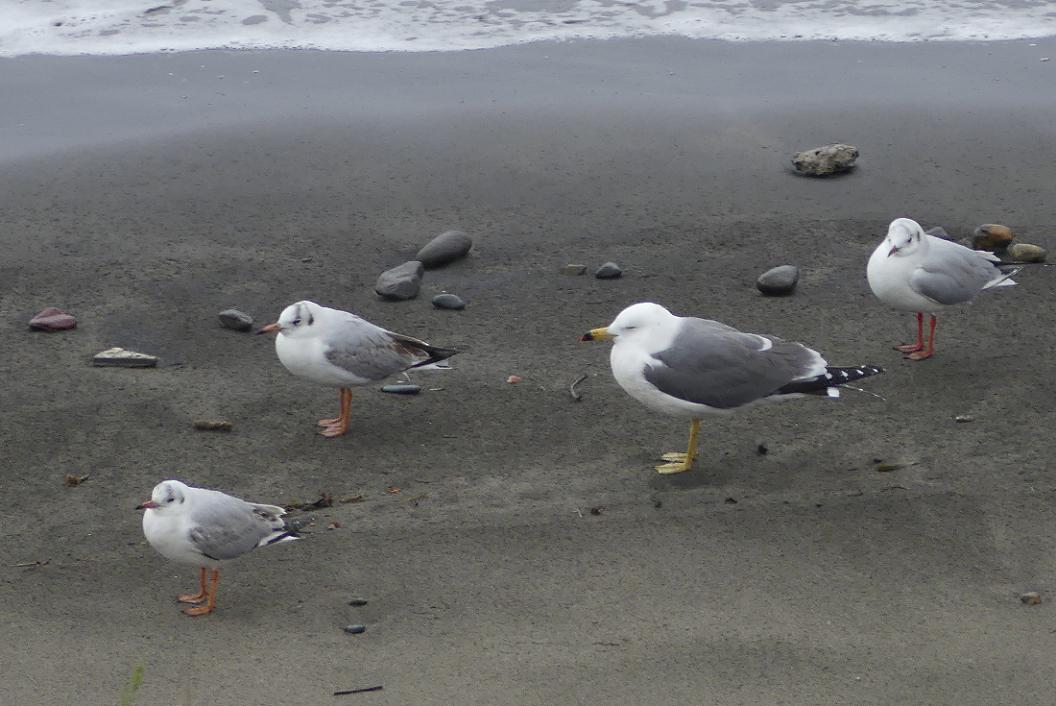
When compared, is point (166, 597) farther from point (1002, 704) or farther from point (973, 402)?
point (973, 402)

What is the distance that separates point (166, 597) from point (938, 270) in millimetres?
4663

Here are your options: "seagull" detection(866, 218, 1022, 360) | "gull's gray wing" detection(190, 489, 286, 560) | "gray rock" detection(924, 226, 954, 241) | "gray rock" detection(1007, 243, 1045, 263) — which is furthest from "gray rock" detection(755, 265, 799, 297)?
"gull's gray wing" detection(190, 489, 286, 560)

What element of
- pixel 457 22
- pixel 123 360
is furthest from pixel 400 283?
pixel 457 22

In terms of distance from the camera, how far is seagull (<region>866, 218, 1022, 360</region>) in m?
7.77

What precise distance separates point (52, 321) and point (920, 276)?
502cm

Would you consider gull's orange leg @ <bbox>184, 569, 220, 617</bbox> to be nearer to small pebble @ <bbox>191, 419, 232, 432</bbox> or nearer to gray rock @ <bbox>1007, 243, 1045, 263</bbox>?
small pebble @ <bbox>191, 419, 232, 432</bbox>

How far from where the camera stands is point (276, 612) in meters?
5.46

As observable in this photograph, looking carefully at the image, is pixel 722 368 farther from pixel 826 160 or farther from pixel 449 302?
pixel 826 160

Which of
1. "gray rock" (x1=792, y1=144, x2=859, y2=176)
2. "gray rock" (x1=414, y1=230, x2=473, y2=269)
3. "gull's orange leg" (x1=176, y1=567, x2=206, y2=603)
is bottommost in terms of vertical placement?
"gull's orange leg" (x1=176, y1=567, x2=206, y2=603)

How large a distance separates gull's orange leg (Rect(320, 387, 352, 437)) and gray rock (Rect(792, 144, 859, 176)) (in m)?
4.13

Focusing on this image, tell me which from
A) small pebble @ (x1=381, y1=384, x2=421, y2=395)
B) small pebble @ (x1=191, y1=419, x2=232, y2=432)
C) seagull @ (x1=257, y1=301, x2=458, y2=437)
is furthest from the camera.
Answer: small pebble @ (x1=381, y1=384, x2=421, y2=395)

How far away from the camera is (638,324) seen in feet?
22.0

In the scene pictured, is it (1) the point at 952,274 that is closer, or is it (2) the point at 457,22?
(1) the point at 952,274

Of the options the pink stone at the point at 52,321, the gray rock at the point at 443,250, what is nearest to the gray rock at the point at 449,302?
the gray rock at the point at 443,250
